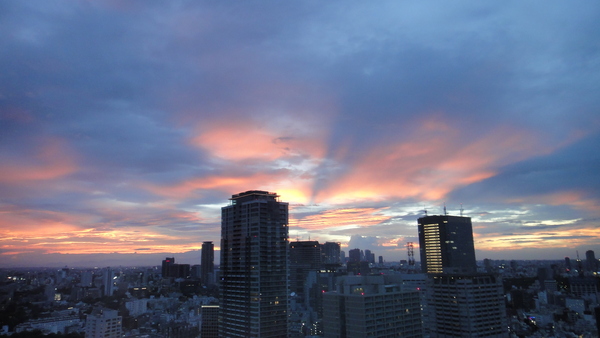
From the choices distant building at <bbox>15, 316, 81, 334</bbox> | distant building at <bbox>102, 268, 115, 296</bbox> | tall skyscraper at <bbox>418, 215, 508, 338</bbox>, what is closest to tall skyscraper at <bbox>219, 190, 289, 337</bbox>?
tall skyscraper at <bbox>418, 215, 508, 338</bbox>

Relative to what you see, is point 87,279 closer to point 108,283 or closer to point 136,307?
point 108,283

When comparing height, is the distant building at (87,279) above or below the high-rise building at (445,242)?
below

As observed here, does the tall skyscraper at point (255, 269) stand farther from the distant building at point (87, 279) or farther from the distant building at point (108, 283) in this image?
the distant building at point (87, 279)

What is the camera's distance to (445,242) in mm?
159625

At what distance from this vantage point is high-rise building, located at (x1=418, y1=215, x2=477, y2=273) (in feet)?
520

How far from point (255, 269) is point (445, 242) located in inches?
4526

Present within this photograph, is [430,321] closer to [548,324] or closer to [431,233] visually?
[548,324]

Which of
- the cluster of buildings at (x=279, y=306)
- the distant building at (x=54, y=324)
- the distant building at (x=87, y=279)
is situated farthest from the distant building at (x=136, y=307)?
the distant building at (x=87, y=279)

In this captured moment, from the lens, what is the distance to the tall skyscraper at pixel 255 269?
227ft

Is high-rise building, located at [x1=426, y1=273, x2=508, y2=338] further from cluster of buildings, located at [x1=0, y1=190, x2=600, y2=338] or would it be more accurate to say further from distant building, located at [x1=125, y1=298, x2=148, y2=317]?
distant building, located at [x1=125, y1=298, x2=148, y2=317]

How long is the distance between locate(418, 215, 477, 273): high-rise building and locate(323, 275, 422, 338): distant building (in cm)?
9704

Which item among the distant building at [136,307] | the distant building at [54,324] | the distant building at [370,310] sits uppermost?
the distant building at [370,310]

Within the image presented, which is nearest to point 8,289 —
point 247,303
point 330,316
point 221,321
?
point 221,321

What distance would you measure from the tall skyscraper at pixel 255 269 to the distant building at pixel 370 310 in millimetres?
10123
